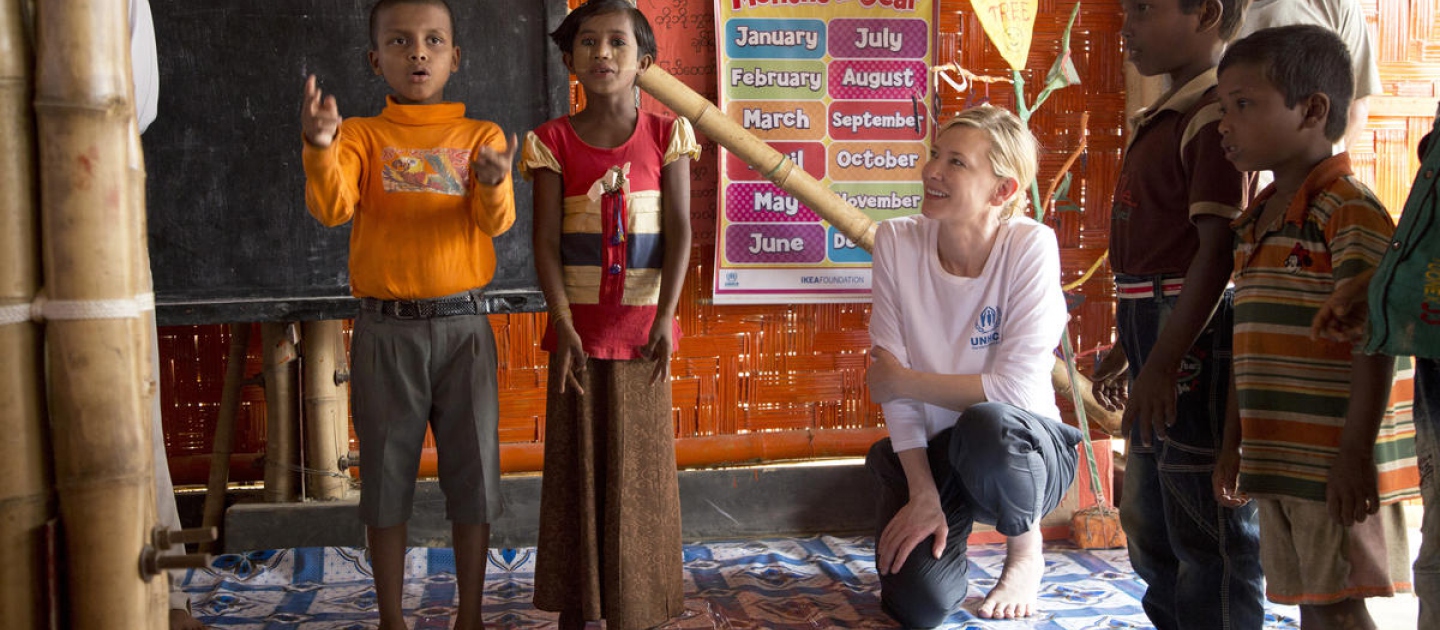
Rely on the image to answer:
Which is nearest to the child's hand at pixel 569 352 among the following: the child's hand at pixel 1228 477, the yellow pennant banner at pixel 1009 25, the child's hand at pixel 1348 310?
the child's hand at pixel 1228 477

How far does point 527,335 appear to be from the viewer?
326 centimetres

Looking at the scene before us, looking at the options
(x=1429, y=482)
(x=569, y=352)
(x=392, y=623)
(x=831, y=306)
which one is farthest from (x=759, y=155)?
(x=1429, y=482)

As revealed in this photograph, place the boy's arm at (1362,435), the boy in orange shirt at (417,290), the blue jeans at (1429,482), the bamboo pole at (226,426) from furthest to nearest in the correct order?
the bamboo pole at (226,426) → the boy in orange shirt at (417,290) → the boy's arm at (1362,435) → the blue jeans at (1429,482)

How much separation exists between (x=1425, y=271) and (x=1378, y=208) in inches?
10.5

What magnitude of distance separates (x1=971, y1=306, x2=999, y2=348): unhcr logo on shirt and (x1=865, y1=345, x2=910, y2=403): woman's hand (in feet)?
0.56

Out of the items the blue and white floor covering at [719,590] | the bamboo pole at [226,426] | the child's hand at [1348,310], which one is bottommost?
the blue and white floor covering at [719,590]

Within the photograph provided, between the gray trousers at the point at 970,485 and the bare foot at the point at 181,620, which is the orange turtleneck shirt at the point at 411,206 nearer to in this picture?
the bare foot at the point at 181,620

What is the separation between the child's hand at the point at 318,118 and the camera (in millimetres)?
1902

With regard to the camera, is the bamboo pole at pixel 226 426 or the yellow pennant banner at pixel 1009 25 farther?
the yellow pennant banner at pixel 1009 25

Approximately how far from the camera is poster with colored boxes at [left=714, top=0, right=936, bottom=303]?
3.26 m

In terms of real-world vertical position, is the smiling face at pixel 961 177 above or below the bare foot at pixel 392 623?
above

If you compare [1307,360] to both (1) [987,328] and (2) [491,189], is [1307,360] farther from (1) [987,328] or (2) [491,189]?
(2) [491,189]

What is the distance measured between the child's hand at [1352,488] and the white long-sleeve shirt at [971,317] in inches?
35.1

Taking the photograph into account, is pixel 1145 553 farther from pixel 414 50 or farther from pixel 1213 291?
pixel 414 50
